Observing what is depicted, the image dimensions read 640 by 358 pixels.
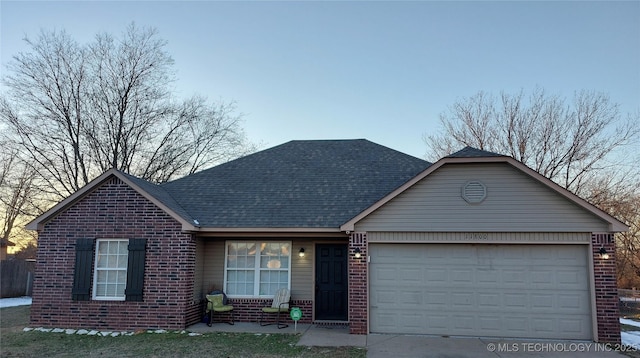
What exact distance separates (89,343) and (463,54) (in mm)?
13083

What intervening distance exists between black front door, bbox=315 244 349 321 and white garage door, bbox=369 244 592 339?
1.47m

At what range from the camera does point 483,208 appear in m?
9.55

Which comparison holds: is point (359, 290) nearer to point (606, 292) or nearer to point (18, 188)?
point (606, 292)

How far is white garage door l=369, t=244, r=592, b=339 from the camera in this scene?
363 inches

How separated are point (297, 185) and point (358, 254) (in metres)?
3.74

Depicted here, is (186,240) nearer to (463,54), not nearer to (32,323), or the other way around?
(32,323)

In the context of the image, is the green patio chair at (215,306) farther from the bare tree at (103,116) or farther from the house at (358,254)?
the bare tree at (103,116)

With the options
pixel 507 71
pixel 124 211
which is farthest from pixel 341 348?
pixel 507 71

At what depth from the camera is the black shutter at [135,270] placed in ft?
33.6

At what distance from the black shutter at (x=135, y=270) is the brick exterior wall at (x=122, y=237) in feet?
0.38

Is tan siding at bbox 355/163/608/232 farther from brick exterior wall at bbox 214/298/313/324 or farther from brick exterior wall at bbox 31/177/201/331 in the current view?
brick exterior wall at bbox 31/177/201/331

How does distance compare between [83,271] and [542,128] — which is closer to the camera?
[83,271]

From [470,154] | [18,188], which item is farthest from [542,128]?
[18,188]

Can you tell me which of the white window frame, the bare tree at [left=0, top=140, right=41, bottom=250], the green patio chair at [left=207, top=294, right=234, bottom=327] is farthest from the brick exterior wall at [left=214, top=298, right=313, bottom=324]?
the bare tree at [left=0, top=140, right=41, bottom=250]
